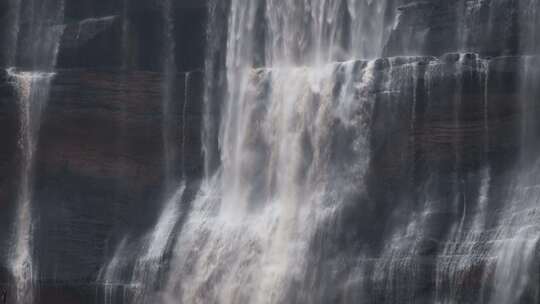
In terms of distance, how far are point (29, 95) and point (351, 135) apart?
41.4 ft

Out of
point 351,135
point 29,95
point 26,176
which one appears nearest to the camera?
point 351,135

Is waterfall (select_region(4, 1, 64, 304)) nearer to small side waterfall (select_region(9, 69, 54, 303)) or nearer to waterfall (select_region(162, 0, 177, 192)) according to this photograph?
small side waterfall (select_region(9, 69, 54, 303))

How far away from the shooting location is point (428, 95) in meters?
47.5

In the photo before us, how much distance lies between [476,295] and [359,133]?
24.3 ft

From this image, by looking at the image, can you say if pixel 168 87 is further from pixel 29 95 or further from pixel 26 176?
pixel 26 176

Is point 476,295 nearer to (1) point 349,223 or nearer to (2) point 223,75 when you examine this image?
(1) point 349,223

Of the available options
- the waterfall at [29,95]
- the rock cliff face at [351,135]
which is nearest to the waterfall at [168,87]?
the rock cliff face at [351,135]

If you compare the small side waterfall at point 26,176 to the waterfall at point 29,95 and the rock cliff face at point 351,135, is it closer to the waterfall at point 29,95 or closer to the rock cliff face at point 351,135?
the waterfall at point 29,95

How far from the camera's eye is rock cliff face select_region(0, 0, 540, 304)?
4606 cm

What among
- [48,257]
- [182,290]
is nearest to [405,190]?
[182,290]

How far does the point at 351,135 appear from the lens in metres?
49.1

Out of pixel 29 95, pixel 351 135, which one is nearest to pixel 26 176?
pixel 29 95

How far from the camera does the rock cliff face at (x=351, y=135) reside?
151 ft

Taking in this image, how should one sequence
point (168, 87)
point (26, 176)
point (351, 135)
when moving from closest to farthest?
point (351, 135) < point (168, 87) < point (26, 176)
